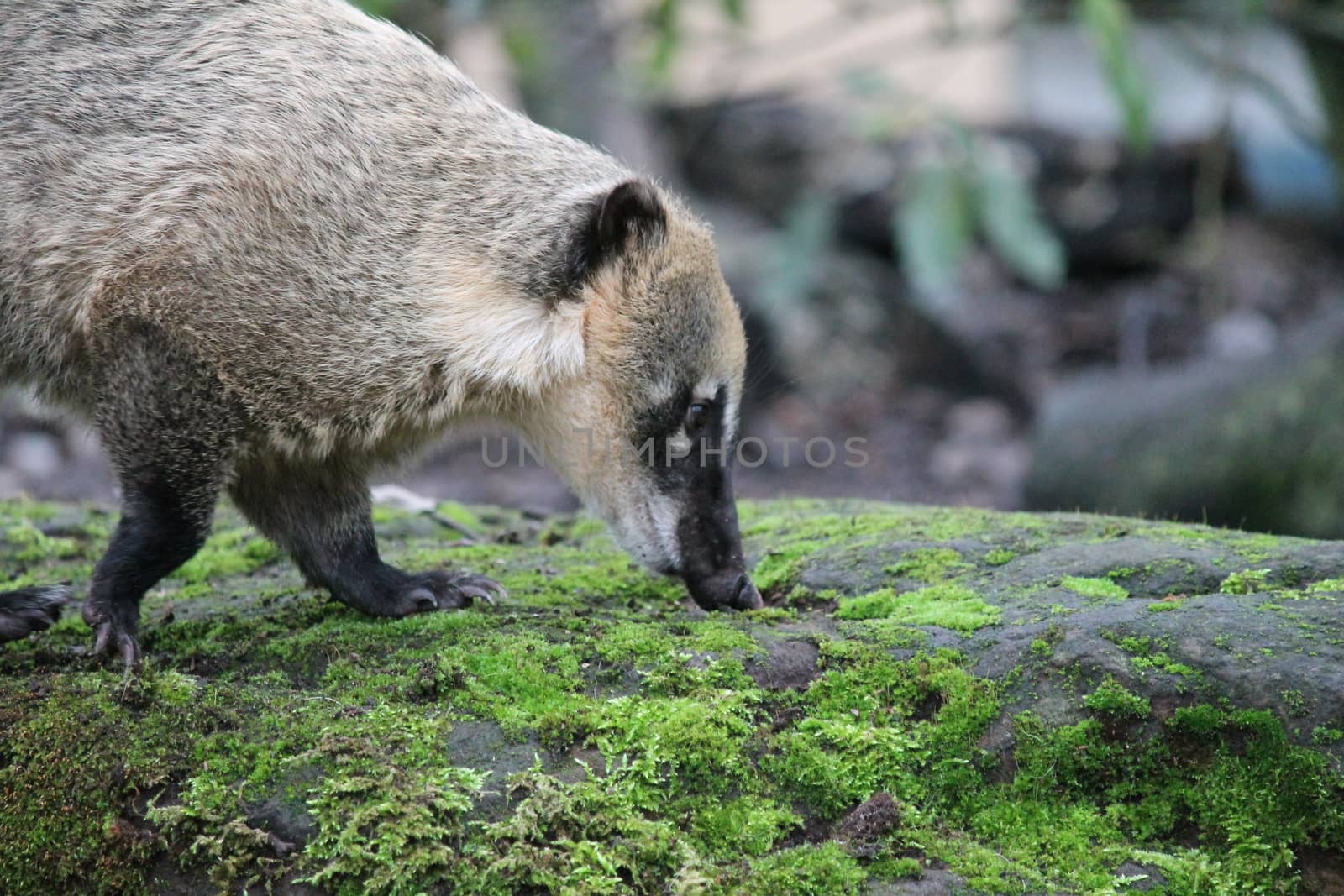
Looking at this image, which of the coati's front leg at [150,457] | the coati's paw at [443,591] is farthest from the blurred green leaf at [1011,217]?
the coati's front leg at [150,457]

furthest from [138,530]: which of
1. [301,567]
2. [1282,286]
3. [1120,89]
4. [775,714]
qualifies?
[1282,286]

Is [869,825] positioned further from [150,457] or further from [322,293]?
[150,457]

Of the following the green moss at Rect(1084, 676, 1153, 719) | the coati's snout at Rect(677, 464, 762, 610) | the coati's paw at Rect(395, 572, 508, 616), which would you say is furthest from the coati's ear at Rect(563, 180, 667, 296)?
the green moss at Rect(1084, 676, 1153, 719)

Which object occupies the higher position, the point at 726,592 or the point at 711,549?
the point at 711,549

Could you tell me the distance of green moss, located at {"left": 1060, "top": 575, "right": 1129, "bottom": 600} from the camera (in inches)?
179

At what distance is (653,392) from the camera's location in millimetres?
5109

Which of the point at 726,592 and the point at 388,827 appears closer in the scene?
the point at 388,827

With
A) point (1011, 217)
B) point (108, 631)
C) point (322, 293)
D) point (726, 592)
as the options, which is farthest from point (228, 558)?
point (1011, 217)

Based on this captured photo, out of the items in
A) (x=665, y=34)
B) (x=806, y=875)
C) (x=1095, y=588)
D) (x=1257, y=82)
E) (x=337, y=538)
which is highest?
(x=665, y=34)

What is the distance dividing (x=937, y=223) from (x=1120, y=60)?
174 centimetres

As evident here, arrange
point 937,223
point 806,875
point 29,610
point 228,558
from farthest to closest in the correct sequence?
point 937,223, point 228,558, point 29,610, point 806,875

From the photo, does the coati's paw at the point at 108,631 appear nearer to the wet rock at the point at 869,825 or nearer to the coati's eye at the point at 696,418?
the coati's eye at the point at 696,418

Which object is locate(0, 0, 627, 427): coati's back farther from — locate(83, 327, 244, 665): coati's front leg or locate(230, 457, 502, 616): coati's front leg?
locate(230, 457, 502, 616): coati's front leg

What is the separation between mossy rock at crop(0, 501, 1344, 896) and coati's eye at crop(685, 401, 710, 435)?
92 cm
